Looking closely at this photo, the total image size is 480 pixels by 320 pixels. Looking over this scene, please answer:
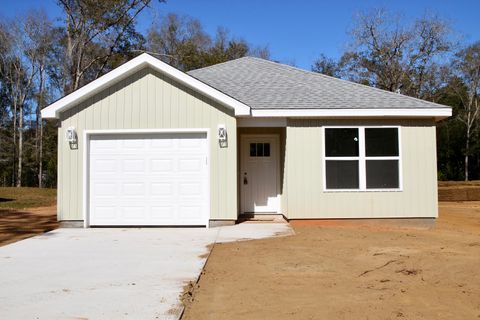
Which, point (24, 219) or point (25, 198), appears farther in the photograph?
point (25, 198)

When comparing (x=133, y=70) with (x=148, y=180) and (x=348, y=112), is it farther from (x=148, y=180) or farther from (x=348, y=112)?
(x=348, y=112)

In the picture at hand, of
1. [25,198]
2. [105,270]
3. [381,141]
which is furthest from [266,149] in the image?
[25,198]

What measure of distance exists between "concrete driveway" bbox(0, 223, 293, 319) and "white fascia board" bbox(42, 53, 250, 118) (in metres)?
2.82

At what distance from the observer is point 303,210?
1144 centimetres

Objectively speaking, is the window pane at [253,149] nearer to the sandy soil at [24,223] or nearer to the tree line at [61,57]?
the sandy soil at [24,223]

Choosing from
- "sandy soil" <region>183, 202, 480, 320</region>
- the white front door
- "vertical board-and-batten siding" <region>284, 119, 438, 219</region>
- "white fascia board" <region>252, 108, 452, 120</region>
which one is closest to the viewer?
"sandy soil" <region>183, 202, 480, 320</region>

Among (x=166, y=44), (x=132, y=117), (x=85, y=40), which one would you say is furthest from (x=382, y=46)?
(x=132, y=117)

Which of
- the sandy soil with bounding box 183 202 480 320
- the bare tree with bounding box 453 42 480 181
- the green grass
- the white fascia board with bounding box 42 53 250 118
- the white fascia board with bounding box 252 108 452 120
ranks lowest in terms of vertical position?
the sandy soil with bounding box 183 202 480 320

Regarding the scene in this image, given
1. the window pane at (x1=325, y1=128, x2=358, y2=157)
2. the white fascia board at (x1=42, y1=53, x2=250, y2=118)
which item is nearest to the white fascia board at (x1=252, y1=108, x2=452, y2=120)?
the window pane at (x1=325, y1=128, x2=358, y2=157)

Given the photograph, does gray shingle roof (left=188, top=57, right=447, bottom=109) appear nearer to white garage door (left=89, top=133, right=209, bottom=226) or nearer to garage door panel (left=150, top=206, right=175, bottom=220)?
white garage door (left=89, top=133, right=209, bottom=226)

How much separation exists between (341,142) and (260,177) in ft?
8.69

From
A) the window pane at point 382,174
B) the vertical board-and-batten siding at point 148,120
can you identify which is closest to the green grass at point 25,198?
the vertical board-and-batten siding at point 148,120

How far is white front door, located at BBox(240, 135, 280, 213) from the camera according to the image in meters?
13.1

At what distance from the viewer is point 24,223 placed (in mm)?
13508
